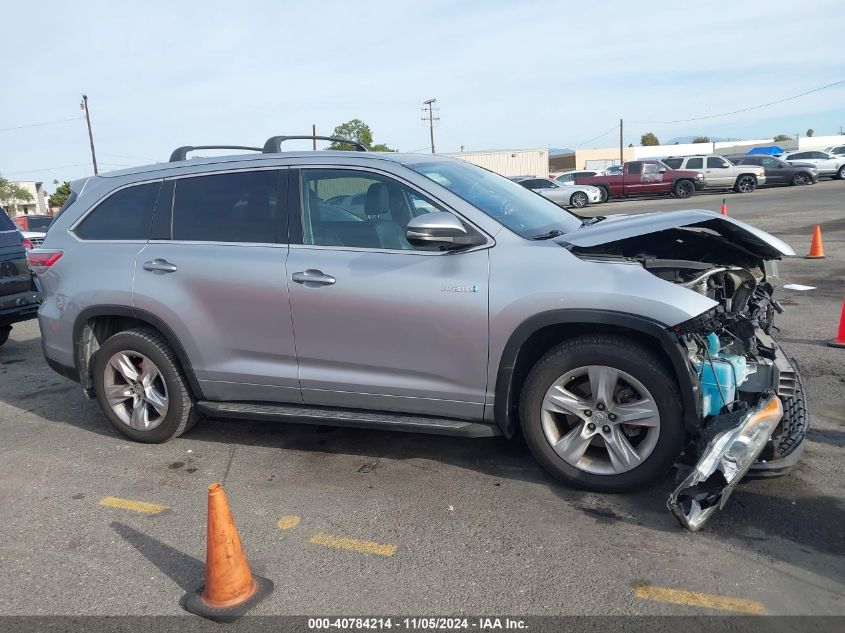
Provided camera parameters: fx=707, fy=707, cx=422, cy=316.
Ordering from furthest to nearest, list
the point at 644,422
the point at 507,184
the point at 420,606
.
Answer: the point at 507,184 → the point at 644,422 → the point at 420,606

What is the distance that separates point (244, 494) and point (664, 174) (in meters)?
28.7

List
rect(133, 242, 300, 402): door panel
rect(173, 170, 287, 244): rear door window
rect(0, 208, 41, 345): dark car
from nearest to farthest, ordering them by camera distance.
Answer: rect(133, 242, 300, 402): door panel, rect(173, 170, 287, 244): rear door window, rect(0, 208, 41, 345): dark car

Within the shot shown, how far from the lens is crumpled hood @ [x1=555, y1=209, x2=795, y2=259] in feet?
12.5

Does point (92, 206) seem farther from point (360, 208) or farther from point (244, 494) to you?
point (244, 494)

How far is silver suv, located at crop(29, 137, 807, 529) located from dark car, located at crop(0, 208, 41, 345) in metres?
2.75

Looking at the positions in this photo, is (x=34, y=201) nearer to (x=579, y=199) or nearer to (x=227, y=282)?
(x=579, y=199)

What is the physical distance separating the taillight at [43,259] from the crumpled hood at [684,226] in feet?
11.8

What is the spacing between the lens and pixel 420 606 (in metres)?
2.98

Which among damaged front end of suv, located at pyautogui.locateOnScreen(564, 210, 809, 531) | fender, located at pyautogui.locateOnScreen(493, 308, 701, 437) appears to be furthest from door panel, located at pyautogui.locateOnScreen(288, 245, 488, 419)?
damaged front end of suv, located at pyautogui.locateOnScreen(564, 210, 809, 531)

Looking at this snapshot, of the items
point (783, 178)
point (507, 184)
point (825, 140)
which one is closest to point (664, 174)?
point (783, 178)

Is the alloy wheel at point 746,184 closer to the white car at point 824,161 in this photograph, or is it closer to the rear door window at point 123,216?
the white car at point 824,161

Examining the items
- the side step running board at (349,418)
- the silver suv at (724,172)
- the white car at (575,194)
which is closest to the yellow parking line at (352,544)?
the side step running board at (349,418)

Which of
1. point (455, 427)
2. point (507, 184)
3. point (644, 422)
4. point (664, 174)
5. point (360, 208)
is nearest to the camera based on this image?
point (644, 422)

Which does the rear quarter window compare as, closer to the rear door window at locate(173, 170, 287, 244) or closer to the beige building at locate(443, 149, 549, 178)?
the rear door window at locate(173, 170, 287, 244)
